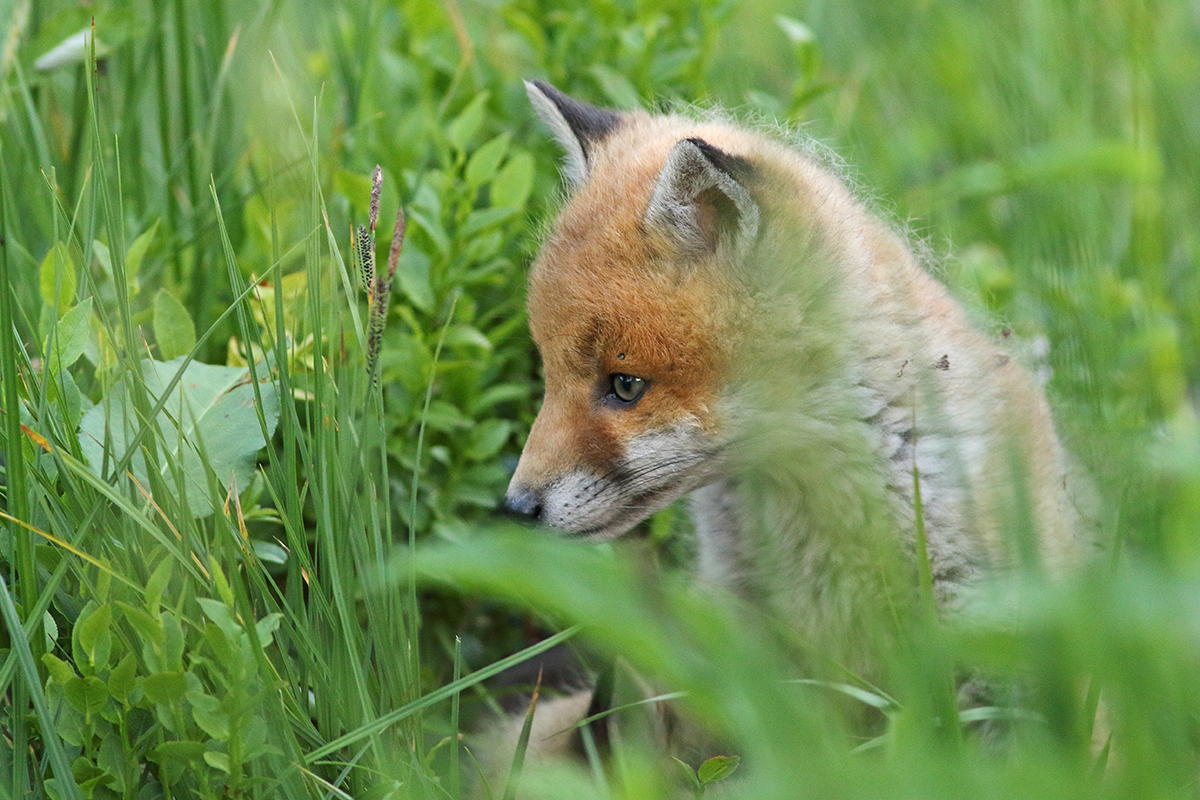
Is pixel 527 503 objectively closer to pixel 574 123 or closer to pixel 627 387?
pixel 627 387

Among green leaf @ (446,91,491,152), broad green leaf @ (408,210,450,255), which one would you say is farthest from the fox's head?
green leaf @ (446,91,491,152)

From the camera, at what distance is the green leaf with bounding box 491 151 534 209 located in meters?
3.26

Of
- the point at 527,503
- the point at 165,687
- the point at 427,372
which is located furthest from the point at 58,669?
the point at 427,372

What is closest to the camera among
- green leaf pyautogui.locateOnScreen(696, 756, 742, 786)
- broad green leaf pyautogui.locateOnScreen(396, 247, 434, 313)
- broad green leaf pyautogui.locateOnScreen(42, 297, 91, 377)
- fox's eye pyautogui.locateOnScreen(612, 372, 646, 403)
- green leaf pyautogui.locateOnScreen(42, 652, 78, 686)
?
green leaf pyautogui.locateOnScreen(42, 652, 78, 686)

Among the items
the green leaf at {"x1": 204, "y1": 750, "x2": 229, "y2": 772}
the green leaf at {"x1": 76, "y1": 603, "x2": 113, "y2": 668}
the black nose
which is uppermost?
the black nose

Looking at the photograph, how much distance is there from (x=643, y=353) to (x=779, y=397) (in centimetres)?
36

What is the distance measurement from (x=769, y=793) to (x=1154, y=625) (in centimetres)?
40

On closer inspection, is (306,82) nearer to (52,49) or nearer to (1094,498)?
(52,49)

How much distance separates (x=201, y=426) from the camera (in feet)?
7.34

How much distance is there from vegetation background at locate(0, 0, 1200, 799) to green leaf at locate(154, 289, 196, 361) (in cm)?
1

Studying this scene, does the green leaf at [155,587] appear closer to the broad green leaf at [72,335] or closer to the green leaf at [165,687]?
the green leaf at [165,687]

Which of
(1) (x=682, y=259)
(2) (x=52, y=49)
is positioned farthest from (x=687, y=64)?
(2) (x=52, y=49)

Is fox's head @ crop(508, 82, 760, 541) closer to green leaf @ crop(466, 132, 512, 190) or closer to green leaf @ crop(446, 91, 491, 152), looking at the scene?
green leaf @ crop(466, 132, 512, 190)

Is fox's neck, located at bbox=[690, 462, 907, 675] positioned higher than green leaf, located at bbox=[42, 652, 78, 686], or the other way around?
fox's neck, located at bbox=[690, 462, 907, 675]
